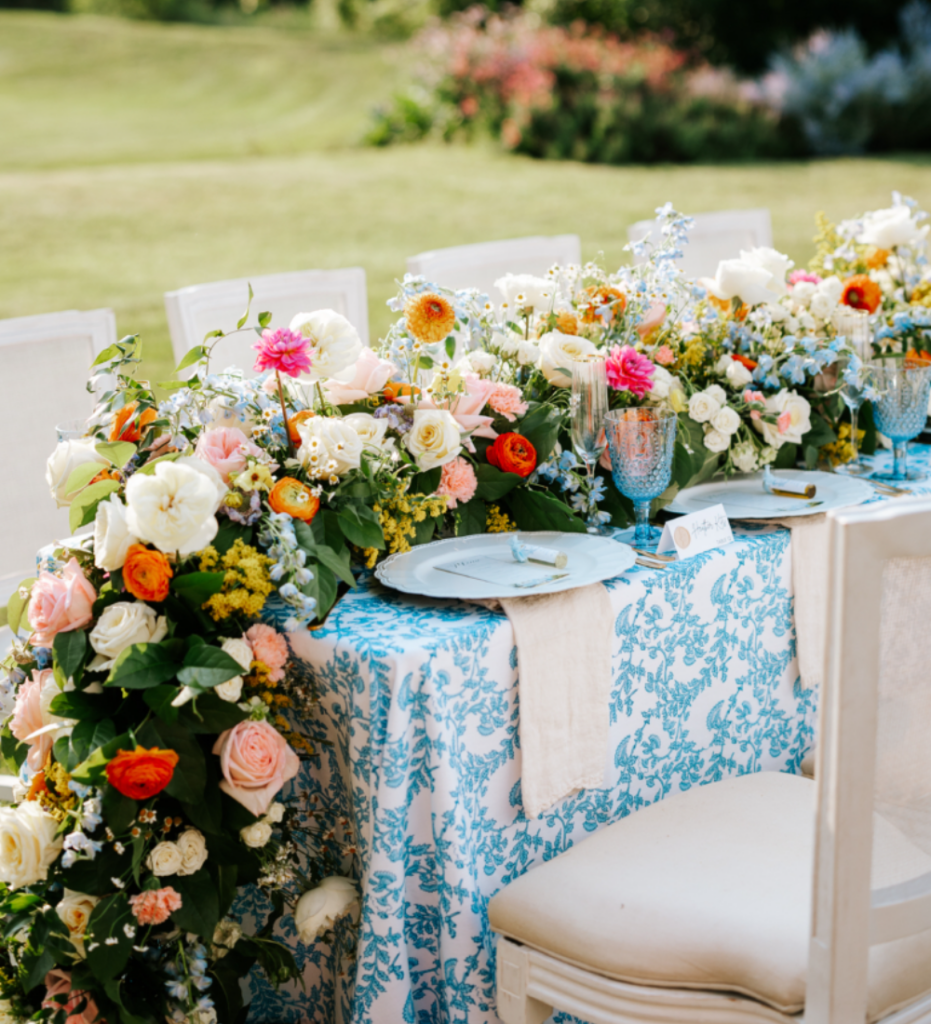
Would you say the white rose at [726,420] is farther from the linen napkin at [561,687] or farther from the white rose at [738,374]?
the linen napkin at [561,687]

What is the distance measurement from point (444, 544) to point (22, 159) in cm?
995

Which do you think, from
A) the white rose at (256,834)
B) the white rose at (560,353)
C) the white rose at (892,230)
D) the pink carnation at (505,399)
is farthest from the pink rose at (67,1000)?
the white rose at (892,230)

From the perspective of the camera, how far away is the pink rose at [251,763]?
1345mm

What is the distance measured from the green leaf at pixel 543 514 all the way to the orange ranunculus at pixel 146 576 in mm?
577

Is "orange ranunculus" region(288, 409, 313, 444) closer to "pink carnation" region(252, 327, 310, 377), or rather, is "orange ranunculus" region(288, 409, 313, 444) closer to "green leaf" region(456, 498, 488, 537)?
"pink carnation" region(252, 327, 310, 377)

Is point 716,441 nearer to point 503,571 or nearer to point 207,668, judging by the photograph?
point 503,571

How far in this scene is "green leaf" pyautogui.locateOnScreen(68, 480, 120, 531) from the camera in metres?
1.45

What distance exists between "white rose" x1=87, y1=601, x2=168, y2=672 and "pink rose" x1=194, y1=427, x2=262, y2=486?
0.20 metres

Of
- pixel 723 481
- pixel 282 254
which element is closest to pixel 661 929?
pixel 723 481

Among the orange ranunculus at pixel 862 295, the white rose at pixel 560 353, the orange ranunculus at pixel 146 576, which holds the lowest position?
the orange ranunculus at pixel 146 576

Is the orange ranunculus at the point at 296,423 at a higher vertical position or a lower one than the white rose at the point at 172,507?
higher

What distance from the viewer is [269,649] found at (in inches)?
54.8

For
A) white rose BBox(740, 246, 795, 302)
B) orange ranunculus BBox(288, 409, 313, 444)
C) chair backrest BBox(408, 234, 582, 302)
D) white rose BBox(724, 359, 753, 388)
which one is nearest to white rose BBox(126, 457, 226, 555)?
orange ranunculus BBox(288, 409, 313, 444)

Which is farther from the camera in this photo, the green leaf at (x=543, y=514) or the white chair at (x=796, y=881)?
the green leaf at (x=543, y=514)
